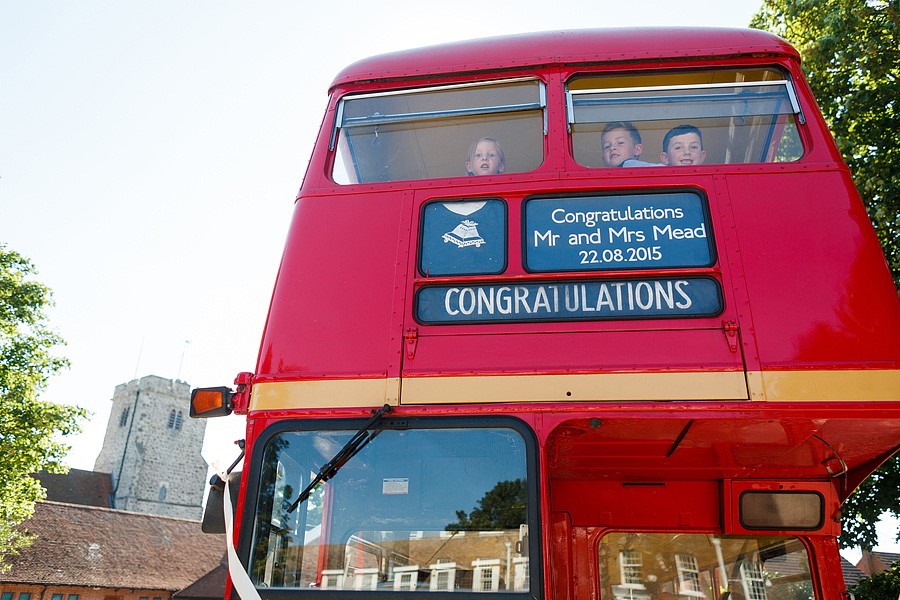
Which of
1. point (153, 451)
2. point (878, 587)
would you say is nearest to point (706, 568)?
point (878, 587)

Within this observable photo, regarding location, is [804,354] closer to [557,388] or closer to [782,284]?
[782,284]

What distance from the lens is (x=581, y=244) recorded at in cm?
310

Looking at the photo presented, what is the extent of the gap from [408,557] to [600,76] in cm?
248

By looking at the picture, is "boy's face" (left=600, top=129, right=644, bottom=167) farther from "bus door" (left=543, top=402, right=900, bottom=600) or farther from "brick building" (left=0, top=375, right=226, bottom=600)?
"brick building" (left=0, top=375, right=226, bottom=600)

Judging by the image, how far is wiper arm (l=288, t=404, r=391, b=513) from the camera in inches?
106

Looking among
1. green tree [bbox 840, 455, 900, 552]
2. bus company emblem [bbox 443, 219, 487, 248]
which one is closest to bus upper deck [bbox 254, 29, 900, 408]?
bus company emblem [bbox 443, 219, 487, 248]

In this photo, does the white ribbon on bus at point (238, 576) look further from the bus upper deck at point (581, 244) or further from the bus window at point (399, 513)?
the bus upper deck at point (581, 244)

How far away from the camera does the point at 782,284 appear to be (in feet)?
A: 9.64

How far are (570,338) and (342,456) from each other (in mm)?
1014

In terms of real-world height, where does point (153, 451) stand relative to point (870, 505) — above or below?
above

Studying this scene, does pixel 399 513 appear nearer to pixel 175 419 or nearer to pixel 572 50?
pixel 572 50

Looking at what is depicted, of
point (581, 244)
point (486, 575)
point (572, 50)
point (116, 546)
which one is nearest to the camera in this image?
point (486, 575)

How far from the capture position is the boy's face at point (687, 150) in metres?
3.52

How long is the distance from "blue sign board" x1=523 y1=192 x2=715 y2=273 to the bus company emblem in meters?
0.22
